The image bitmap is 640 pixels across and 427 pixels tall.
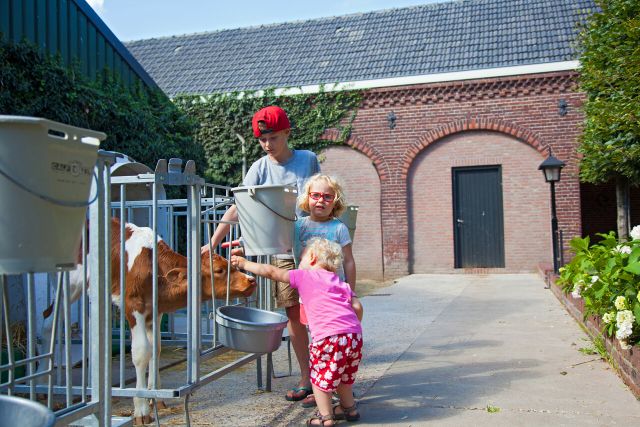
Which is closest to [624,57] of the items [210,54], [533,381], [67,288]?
[533,381]

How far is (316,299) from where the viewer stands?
334cm

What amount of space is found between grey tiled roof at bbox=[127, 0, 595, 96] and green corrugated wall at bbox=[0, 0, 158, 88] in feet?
25.6

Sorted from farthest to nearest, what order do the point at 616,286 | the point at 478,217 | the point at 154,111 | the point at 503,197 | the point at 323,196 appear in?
the point at 478,217 < the point at 503,197 < the point at 154,111 < the point at 616,286 < the point at 323,196

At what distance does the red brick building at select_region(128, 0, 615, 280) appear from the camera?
14.0 m

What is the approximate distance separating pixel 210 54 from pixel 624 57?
12083 mm

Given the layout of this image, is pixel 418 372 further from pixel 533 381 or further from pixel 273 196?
pixel 273 196

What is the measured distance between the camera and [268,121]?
3.77 metres

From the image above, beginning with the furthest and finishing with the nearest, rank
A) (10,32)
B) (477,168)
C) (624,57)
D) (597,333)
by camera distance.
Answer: (477,168) < (624,57) < (10,32) < (597,333)

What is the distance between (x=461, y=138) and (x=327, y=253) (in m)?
11.8

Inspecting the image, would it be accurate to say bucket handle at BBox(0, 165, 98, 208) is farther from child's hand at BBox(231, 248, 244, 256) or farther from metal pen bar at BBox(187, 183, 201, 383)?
child's hand at BBox(231, 248, 244, 256)

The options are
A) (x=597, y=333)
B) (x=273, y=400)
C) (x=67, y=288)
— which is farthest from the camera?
(x=597, y=333)

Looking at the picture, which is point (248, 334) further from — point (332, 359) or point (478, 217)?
point (478, 217)

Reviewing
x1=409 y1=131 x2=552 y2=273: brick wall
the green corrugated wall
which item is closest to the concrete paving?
the green corrugated wall

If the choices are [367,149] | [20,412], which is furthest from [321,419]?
[367,149]
